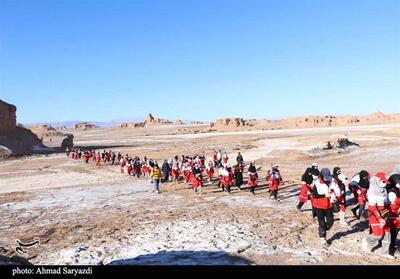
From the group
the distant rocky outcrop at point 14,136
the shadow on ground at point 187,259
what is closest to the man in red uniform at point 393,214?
the shadow on ground at point 187,259

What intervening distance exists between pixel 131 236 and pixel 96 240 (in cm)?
97

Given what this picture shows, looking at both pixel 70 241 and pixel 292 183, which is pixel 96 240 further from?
pixel 292 183

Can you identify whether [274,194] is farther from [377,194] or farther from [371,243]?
[377,194]

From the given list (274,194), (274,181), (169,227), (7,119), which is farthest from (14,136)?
(169,227)

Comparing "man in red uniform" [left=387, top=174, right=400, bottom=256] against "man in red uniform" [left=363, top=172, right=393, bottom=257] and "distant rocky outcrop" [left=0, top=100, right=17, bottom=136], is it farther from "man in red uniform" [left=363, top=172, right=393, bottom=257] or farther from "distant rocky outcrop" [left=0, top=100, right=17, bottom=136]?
"distant rocky outcrop" [left=0, top=100, right=17, bottom=136]

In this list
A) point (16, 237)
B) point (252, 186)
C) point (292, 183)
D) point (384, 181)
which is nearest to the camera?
point (384, 181)

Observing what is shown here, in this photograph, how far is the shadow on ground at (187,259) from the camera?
9.70 metres

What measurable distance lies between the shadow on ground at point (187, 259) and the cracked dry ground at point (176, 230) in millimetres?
23

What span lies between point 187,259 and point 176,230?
2796 millimetres

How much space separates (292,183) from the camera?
2145 cm

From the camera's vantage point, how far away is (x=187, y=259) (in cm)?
1002

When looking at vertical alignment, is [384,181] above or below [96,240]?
above

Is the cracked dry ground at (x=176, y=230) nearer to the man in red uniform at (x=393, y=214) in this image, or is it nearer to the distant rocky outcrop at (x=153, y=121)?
the man in red uniform at (x=393, y=214)

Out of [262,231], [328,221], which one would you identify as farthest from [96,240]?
[328,221]
